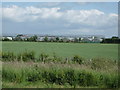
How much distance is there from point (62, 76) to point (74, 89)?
857 millimetres

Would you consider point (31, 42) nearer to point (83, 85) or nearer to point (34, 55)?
point (34, 55)

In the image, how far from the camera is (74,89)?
7191 millimetres

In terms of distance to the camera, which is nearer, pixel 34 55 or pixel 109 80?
pixel 109 80

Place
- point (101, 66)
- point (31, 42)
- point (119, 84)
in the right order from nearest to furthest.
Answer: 1. point (119, 84)
2. point (101, 66)
3. point (31, 42)

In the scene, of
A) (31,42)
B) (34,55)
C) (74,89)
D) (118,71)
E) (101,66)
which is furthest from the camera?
(31,42)

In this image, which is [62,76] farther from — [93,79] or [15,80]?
[15,80]

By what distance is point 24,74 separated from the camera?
26.7ft

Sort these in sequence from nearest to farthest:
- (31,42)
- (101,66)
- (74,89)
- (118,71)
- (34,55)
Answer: (74,89) → (118,71) → (101,66) → (34,55) → (31,42)

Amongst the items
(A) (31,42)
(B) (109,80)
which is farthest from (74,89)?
(A) (31,42)

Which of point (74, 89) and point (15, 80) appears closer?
point (74, 89)

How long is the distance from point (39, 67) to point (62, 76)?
48.8 inches

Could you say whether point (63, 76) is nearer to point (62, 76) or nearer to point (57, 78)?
point (62, 76)

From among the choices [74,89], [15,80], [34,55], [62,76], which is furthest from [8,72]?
[34,55]

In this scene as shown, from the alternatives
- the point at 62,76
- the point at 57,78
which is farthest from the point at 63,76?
the point at 57,78
